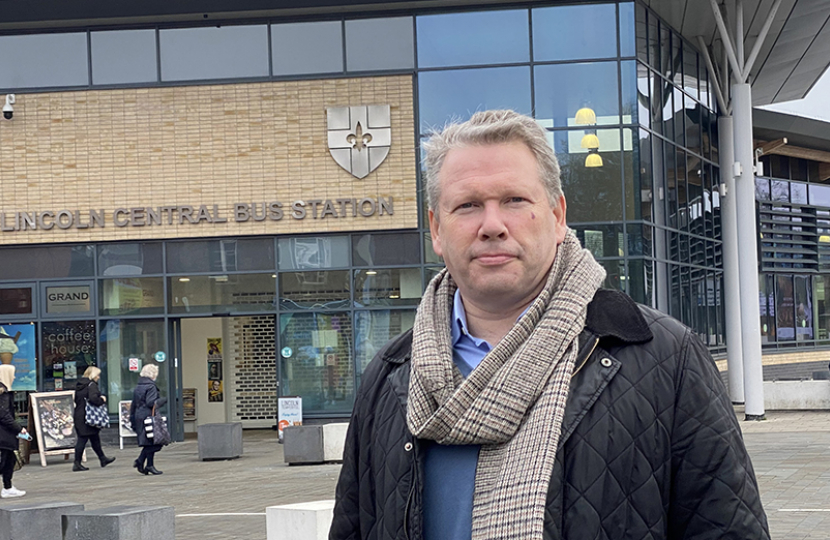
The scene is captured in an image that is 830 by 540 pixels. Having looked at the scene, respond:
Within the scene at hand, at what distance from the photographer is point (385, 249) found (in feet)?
71.3

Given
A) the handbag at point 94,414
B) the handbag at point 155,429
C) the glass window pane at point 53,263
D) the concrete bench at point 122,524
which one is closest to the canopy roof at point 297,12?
the glass window pane at point 53,263

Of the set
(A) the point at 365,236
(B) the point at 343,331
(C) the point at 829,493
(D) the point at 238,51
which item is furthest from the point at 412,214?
(C) the point at 829,493

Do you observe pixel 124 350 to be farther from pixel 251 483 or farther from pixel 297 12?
pixel 251 483

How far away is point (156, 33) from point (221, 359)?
7641 mm

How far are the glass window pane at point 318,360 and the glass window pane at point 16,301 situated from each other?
5.03m

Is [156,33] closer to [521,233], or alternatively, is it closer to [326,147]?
[326,147]

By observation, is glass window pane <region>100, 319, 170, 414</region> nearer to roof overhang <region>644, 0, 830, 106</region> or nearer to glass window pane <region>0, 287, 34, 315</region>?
glass window pane <region>0, 287, 34, 315</region>

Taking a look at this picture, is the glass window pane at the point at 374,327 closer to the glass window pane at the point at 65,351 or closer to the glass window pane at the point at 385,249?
the glass window pane at the point at 385,249

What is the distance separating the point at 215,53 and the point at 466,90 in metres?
4.99

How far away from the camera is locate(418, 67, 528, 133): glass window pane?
21609 millimetres

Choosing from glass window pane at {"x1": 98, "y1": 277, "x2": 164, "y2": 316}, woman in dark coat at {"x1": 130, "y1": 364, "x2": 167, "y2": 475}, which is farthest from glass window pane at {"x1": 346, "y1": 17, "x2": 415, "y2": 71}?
woman in dark coat at {"x1": 130, "y1": 364, "x2": 167, "y2": 475}

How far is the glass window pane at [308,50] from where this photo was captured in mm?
21875

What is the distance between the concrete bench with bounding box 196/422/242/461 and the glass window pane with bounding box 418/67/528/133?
22.9ft

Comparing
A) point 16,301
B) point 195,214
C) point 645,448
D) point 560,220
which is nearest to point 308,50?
point 195,214
